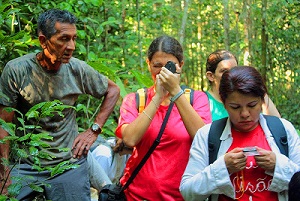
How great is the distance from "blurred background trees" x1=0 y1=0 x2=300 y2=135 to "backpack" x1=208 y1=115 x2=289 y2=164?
5.92 ft

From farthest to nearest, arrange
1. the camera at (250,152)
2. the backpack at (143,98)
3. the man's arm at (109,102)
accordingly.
→ the man's arm at (109,102), the backpack at (143,98), the camera at (250,152)

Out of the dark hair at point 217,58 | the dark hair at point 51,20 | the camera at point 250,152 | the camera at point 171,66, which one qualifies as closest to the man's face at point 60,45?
the dark hair at point 51,20

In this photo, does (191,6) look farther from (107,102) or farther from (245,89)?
(245,89)

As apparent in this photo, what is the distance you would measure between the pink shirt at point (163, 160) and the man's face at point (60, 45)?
68 cm

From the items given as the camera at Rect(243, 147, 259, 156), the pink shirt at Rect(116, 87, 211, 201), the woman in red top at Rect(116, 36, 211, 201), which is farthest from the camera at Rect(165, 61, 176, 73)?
the camera at Rect(243, 147, 259, 156)

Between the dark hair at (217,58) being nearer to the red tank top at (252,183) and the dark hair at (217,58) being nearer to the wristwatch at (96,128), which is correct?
the wristwatch at (96,128)

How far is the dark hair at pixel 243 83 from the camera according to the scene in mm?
3000

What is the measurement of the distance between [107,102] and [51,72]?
57 centimetres

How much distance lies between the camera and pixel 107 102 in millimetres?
4395

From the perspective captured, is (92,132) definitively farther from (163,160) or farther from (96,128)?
(163,160)

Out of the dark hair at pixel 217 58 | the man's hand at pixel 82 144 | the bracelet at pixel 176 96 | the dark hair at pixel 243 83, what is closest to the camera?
the dark hair at pixel 243 83

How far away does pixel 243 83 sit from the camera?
3006 mm

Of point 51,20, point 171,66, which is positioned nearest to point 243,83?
point 171,66

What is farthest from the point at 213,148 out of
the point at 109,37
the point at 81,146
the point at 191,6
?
the point at 191,6
